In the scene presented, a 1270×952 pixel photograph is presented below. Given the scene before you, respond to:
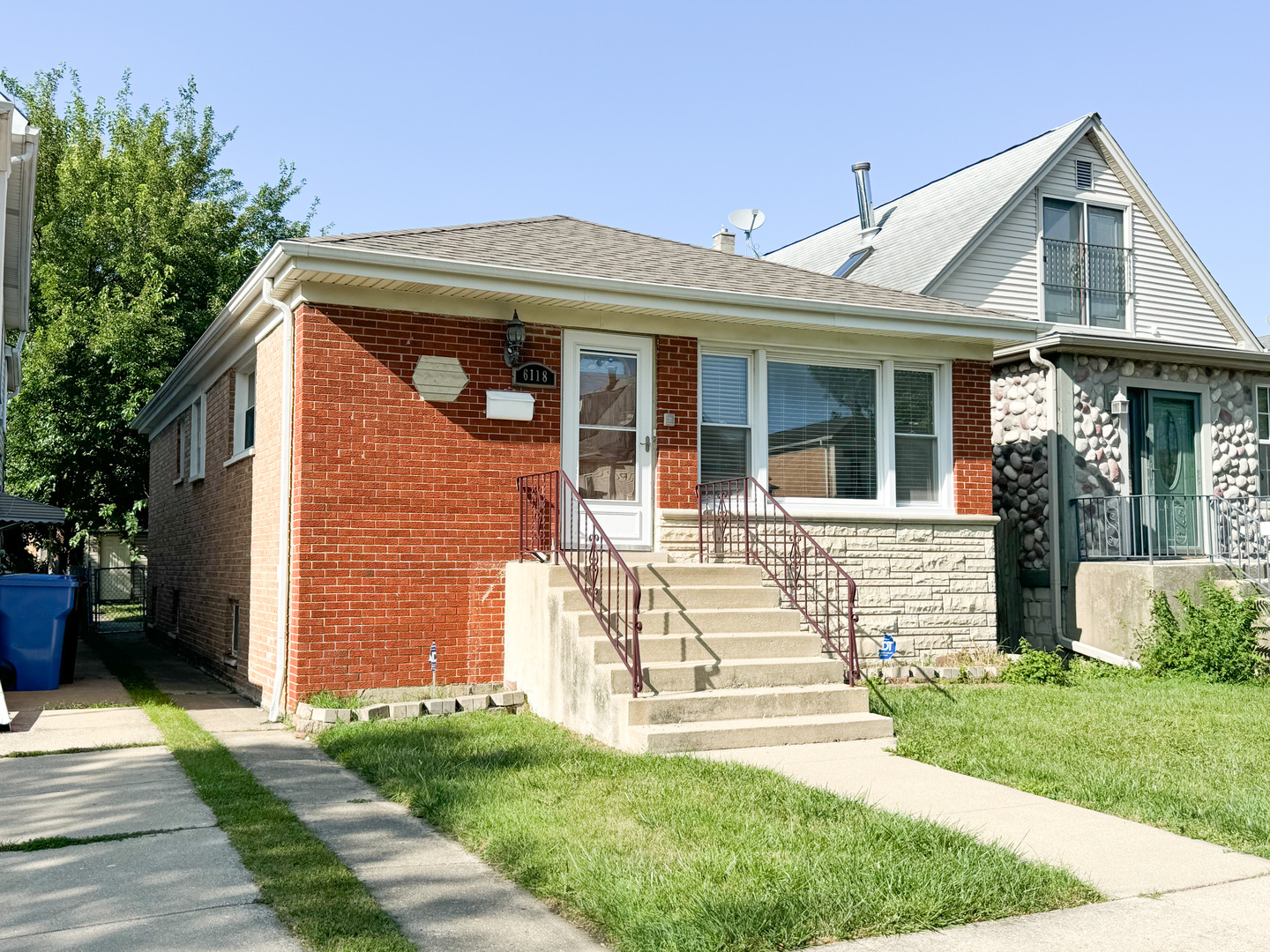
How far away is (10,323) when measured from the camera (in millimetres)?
16047

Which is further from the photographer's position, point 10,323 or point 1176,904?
point 10,323

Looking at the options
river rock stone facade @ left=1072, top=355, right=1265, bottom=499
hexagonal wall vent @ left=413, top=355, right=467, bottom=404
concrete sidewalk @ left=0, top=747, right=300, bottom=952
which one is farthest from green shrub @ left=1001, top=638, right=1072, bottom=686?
concrete sidewalk @ left=0, top=747, right=300, bottom=952

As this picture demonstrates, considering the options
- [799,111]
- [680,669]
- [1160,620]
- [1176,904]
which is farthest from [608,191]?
[1176,904]

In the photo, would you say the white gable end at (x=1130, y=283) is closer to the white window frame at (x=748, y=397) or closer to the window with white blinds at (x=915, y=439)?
the window with white blinds at (x=915, y=439)

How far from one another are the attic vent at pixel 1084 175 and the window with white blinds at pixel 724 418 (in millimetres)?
9396

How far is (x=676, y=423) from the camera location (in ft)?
32.7

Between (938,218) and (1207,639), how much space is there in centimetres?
888

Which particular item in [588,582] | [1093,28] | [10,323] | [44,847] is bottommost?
[44,847]

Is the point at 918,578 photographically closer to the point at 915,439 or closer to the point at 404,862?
the point at 915,439

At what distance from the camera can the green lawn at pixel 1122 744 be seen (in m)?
5.43

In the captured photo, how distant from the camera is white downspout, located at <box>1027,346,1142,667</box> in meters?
11.9

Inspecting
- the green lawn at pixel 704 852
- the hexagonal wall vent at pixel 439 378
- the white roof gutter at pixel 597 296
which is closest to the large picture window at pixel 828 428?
the white roof gutter at pixel 597 296

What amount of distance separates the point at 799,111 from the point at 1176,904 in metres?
13.1

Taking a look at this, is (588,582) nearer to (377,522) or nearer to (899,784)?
(377,522)
